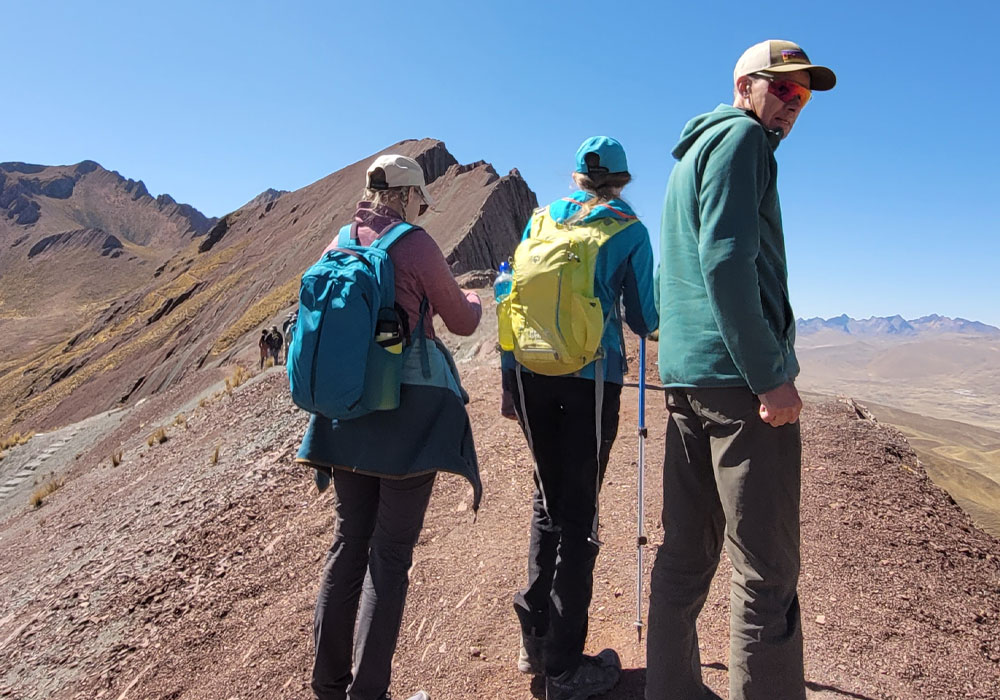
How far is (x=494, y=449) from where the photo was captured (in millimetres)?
6035

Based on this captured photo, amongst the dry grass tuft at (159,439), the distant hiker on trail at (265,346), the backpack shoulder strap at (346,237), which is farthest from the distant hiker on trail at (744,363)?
the distant hiker on trail at (265,346)

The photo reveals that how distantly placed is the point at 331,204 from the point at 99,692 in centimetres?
3961

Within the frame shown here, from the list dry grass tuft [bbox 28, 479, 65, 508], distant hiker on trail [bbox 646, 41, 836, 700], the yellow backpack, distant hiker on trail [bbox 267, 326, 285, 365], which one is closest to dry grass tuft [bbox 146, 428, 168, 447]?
dry grass tuft [bbox 28, 479, 65, 508]

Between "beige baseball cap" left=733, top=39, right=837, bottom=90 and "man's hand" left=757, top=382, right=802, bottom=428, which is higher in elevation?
"beige baseball cap" left=733, top=39, right=837, bottom=90

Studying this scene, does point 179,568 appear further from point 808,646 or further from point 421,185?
point 808,646

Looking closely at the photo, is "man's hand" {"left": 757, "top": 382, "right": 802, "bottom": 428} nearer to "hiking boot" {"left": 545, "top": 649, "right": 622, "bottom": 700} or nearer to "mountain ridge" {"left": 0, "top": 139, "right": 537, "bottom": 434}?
"hiking boot" {"left": 545, "top": 649, "right": 622, "bottom": 700}

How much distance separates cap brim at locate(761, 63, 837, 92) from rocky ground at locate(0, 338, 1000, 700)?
2.18 meters

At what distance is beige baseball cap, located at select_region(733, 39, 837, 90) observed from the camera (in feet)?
6.61

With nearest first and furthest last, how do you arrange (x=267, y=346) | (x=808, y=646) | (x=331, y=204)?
(x=808, y=646)
(x=267, y=346)
(x=331, y=204)

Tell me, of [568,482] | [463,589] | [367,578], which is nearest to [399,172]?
[568,482]

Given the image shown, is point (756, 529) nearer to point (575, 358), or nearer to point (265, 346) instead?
point (575, 358)

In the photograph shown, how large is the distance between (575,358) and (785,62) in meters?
1.16

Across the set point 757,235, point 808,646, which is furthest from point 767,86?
point 808,646

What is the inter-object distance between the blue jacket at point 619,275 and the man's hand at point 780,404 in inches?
26.6
